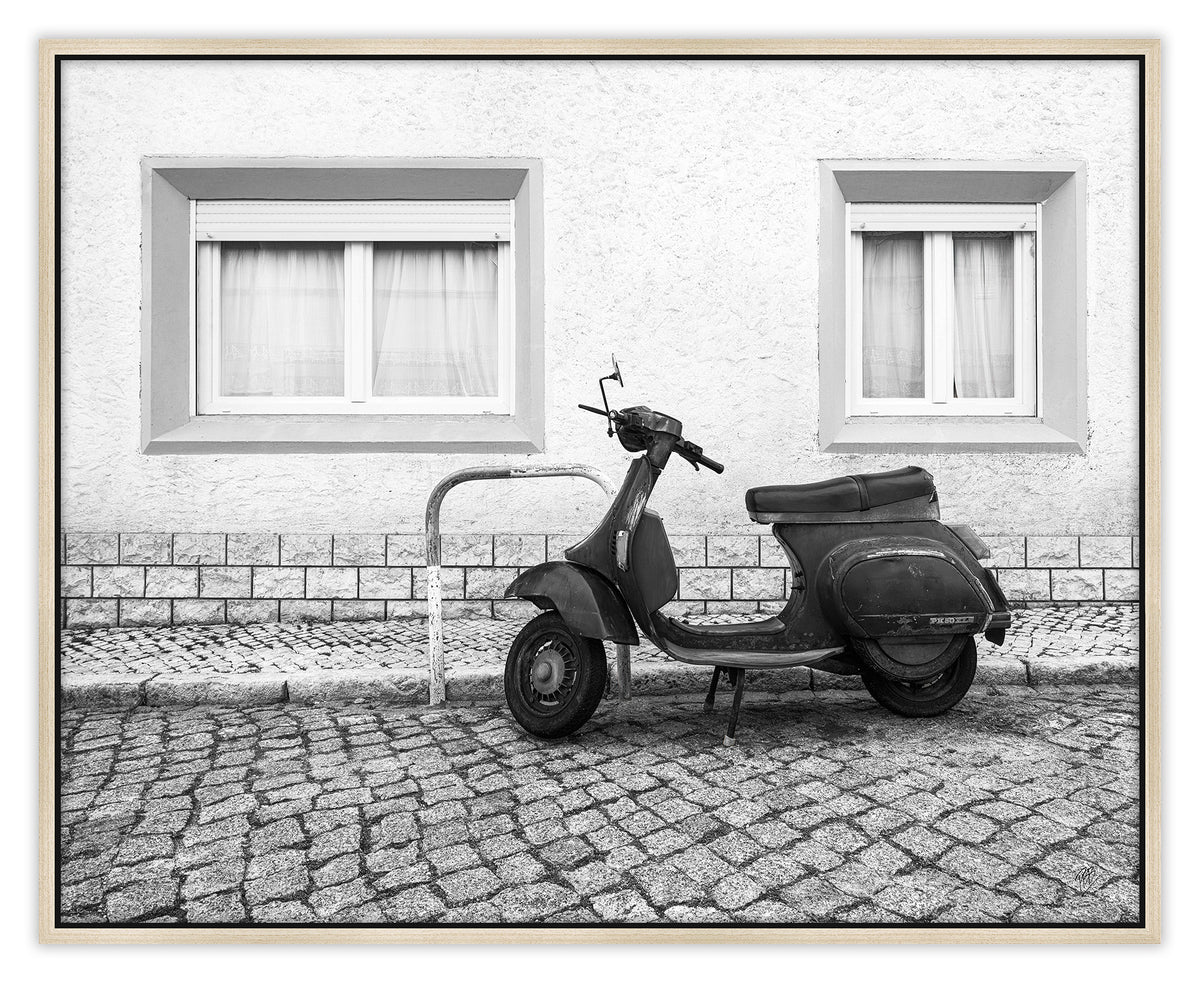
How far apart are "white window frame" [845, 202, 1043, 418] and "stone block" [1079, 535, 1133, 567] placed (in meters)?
0.96

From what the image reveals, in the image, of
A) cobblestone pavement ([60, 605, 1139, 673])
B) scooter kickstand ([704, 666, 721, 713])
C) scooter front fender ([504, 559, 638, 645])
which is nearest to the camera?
scooter front fender ([504, 559, 638, 645])

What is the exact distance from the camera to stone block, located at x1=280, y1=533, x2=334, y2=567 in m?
4.87

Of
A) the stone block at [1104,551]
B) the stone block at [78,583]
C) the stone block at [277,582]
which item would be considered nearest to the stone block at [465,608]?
the stone block at [277,582]

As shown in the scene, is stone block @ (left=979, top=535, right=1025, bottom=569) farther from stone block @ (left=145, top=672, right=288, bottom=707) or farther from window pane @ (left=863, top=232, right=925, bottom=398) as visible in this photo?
stone block @ (left=145, top=672, right=288, bottom=707)

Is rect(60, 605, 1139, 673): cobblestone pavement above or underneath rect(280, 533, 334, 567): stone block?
underneath

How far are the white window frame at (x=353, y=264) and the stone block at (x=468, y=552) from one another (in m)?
0.96

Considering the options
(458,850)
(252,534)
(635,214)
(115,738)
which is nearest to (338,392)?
(252,534)

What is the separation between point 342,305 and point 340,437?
1.06 meters

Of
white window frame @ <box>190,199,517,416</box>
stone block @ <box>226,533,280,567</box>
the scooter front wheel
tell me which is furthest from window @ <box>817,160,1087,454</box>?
stone block @ <box>226,533,280,567</box>

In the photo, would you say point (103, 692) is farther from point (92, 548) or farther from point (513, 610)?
point (513, 610)

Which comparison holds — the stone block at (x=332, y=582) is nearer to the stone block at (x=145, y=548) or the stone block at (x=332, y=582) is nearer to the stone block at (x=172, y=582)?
the stone block at (x=172, y=582)

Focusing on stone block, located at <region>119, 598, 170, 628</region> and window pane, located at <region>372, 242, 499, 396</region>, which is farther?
window pane, located at <region>372, 242, 499, 396</region>

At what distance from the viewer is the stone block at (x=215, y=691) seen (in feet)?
11.7

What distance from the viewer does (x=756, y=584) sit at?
4.86 m
